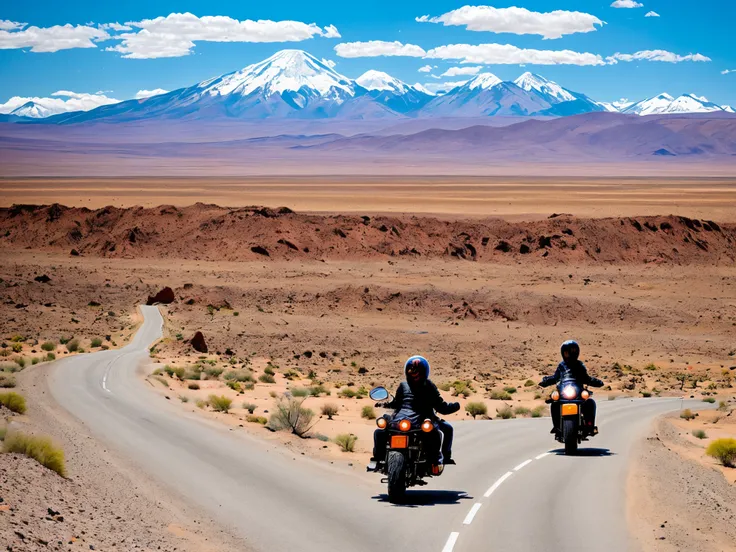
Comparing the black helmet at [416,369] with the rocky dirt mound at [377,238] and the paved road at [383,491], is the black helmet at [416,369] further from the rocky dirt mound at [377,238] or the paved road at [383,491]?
the rocky dirt mound at [377,238]

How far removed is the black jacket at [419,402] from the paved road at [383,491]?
3.66 ft

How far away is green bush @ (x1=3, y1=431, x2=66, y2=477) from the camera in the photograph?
11234mm

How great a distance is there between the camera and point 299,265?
66375 mm

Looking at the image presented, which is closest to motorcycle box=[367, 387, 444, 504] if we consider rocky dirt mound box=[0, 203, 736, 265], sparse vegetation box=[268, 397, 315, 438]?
sparse vegetation box=[268, 397, 315, 438]

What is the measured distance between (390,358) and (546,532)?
3048cm

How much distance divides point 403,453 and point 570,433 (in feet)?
17.2

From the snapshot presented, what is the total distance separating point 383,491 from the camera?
12.2 m

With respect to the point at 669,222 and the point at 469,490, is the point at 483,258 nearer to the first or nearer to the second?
the point at 669,222

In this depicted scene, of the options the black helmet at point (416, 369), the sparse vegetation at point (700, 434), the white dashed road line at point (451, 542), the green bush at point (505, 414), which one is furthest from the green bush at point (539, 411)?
the white dashed road line at point (451, 542)

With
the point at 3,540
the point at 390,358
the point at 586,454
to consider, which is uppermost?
the point at 3,540

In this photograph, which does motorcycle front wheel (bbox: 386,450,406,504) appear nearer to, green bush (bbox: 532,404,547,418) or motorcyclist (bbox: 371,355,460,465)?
motorcyclist (bbox: 371,355,460,465)

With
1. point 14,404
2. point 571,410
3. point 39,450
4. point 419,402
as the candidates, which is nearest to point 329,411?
point 14,404

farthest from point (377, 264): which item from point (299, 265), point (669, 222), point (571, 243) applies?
point (669, 222)

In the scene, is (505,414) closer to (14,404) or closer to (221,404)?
(221,404)
